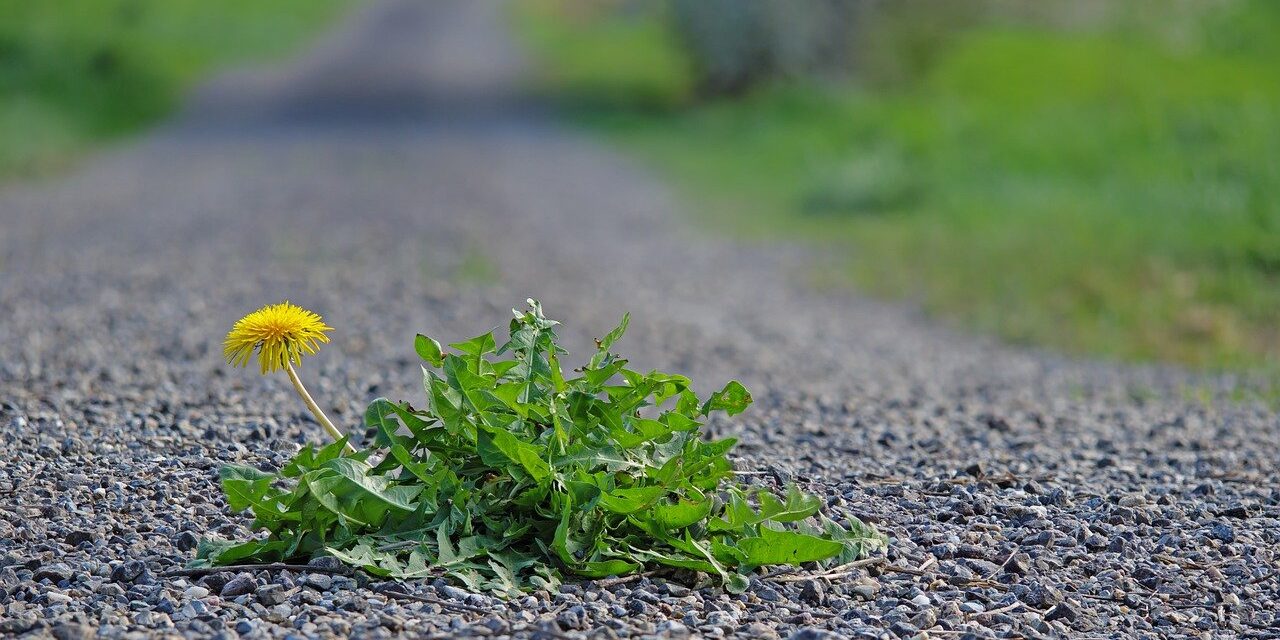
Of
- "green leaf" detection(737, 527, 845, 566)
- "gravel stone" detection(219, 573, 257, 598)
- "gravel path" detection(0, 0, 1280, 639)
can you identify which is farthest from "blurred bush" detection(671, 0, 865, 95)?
"gravel stone" detection(219, 573, 257, 598)

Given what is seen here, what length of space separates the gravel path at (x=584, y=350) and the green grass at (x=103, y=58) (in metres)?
4.72

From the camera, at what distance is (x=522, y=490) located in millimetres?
3201

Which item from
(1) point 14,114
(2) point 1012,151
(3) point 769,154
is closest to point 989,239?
(2) point 1012,151

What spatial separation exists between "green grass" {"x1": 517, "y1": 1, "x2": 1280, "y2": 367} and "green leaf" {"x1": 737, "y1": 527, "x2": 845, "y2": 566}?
4.66 m

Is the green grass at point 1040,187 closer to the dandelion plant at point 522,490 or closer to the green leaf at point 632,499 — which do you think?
the dandelion plant at point 522,490

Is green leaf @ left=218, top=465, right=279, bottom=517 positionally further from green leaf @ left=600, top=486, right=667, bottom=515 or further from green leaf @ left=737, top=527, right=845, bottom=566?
green leaf @ left=737, top=527, right=845, bottom=566

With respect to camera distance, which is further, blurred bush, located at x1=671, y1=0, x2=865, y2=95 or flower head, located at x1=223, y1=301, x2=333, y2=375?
blurred bush, located at x1=671, y1=0, x2=865, y2=95

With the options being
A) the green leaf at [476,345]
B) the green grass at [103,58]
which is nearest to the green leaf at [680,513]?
the green leaf at [476,345]

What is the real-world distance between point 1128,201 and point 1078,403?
5.38 metres

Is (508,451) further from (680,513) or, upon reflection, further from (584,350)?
(584,350)

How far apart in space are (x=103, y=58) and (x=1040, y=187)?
49.8 feet

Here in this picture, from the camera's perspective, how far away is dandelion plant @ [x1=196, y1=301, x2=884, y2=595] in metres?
3.06

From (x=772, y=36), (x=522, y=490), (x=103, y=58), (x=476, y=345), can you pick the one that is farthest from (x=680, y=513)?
(x=103, y=58)

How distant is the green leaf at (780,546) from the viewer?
10.4ft
